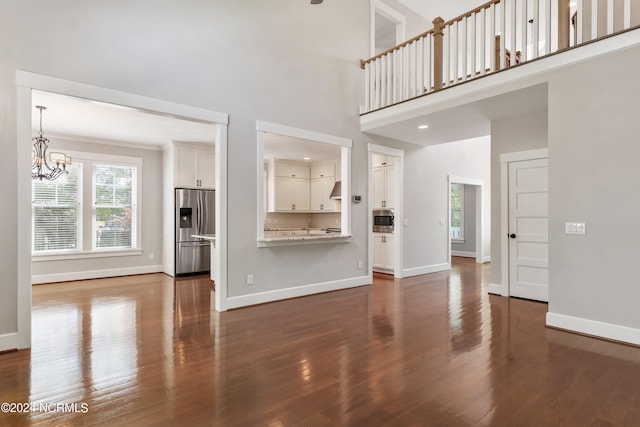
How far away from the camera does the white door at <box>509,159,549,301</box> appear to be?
4582mm

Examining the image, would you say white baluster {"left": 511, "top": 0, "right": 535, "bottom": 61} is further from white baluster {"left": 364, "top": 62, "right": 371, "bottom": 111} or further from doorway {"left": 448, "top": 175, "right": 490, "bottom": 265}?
doorway {"left": 448, "top": 175, "right": 490, "bottom": 265}

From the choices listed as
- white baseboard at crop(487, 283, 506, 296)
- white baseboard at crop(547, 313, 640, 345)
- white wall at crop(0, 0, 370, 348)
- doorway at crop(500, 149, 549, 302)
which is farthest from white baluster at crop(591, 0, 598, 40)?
white baseboard at crop(487, 283, 506, 296)

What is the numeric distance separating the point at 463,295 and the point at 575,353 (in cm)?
216

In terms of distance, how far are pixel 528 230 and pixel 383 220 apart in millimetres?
2773

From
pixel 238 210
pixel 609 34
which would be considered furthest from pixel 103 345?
pixel 609 34

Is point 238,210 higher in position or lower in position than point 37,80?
lower

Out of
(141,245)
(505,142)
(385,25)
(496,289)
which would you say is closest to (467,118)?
(505,142)

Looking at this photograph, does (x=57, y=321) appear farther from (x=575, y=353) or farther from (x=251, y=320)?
(x=575, y=353)

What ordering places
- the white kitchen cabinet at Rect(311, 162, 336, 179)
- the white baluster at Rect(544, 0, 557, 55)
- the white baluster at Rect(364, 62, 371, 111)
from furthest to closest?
the white kitchen cabinet at Rect(311, 162, 336, 179)
the white baluster at Rect(364, 62, 371, 111)
the white baluster at Rect(544, 0, 557, 55)

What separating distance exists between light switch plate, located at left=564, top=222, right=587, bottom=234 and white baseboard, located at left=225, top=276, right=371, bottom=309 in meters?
3.02

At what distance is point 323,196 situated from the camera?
842cm

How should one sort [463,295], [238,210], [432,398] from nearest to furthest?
[432,398] < [238,210] < [463,295]

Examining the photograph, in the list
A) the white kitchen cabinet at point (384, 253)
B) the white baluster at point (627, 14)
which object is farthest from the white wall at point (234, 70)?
the white baluster at point (627, 14)

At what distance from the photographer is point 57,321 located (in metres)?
3.72
